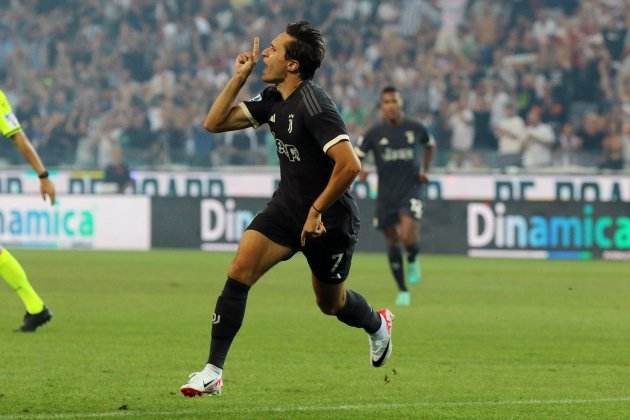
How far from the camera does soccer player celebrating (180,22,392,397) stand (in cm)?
777

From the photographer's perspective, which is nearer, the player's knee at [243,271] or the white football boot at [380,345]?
the player's knee at [243,271]

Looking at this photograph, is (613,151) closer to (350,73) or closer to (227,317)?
(350,73)

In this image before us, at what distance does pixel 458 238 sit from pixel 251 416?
692 inches

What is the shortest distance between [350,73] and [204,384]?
852 inches

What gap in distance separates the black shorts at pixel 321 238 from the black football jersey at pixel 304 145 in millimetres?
44

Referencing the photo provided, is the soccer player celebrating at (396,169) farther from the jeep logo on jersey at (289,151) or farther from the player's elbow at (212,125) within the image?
the jeep logo on jersey at (289,151)

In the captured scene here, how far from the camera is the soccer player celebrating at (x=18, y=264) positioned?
38.1 ft

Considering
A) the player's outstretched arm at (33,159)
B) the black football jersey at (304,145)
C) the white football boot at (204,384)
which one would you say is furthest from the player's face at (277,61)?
the player's outstretched arm at (33,159)

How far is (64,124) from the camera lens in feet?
98.2

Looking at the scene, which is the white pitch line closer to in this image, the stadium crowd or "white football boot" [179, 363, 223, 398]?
"white football boot" [179, 363, 223, 398]

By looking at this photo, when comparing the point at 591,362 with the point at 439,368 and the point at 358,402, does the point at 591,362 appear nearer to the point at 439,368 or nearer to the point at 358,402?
the point at 439,368

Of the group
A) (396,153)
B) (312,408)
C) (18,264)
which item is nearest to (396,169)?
(396,153)

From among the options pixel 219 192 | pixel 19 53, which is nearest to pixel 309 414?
pixel 219 192

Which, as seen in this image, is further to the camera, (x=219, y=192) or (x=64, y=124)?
(x=64, y=124)
